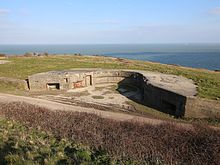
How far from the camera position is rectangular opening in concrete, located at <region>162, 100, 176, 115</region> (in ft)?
58.1

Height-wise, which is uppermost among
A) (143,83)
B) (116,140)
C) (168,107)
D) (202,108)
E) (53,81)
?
(116,140)

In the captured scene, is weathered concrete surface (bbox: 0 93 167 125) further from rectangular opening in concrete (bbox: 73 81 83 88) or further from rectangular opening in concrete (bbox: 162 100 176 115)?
rectangular opening in concrete (bbox: 73 81 83 88)

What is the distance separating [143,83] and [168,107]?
575 cm

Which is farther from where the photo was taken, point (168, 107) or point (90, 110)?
point (168, 107)

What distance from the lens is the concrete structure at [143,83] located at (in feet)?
57.9

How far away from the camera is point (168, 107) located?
60.6 feet

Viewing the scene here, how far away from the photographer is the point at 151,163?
7215 millimetres

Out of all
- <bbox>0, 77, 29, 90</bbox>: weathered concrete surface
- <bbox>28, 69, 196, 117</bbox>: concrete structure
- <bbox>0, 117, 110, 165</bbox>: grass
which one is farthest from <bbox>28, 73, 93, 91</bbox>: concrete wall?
<bbox>0, 117, 110, 165</bbox>: grass

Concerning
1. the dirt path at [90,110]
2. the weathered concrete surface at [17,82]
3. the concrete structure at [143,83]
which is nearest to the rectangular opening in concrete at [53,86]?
the concrete structure at [143,83]

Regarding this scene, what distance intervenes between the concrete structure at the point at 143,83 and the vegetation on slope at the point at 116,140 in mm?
5818

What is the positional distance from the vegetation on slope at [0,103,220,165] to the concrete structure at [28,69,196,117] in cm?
582

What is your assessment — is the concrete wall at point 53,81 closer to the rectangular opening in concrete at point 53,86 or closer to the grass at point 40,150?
the rectangular opening in concrete at point 53,86

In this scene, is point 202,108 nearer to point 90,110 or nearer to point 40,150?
point 90,110

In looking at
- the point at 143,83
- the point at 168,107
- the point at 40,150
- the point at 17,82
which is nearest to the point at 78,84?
the point at 17,82
